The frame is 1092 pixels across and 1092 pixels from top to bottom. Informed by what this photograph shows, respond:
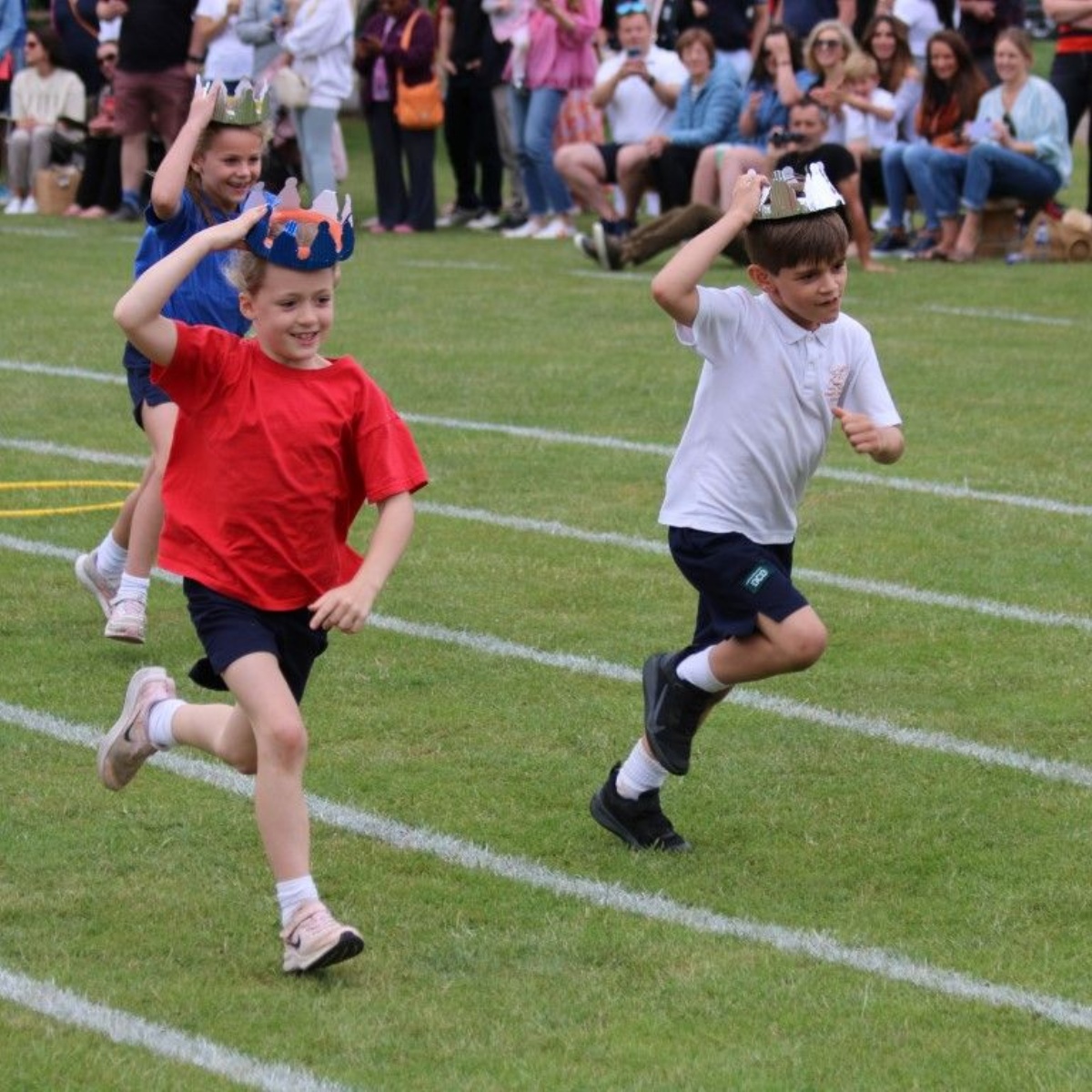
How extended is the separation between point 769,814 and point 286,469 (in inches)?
67.3

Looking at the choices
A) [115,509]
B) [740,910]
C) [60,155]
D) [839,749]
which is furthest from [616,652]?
[60,155]

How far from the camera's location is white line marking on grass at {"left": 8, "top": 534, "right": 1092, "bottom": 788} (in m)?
6.26

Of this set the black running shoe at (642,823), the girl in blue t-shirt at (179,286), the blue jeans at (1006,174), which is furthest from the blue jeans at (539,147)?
the black running shoe at (642,823)

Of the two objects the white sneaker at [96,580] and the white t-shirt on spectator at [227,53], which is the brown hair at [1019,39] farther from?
the white sneaker at [96,580]

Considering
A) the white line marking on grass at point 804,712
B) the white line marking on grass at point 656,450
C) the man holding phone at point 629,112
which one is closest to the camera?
the white line marking on grass at point 804,712

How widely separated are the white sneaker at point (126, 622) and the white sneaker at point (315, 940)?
9.12 feet

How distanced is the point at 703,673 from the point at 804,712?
1196 millimetres

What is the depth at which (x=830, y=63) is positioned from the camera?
1773 centimetres

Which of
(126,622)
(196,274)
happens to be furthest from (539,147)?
(126,622)

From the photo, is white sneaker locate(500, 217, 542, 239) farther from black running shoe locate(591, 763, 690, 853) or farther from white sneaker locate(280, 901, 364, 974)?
white sneaker locate(280, 901, 364, 974)

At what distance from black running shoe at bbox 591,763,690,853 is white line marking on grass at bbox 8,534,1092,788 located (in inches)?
43.2

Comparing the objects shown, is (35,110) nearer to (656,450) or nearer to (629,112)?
(629,112)

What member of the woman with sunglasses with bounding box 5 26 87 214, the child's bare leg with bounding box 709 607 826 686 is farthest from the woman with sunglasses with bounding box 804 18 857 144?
the child's bare leg with bounding box 709 607 826 686

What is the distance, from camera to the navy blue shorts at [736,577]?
5.44 m
